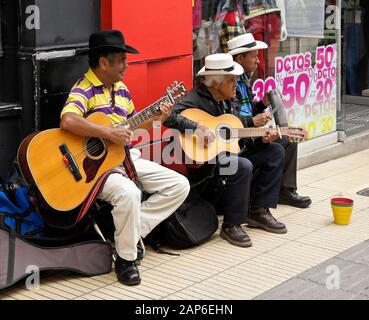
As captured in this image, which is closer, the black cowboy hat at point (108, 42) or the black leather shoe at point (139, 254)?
the black cowboy hat at point (108, 42)

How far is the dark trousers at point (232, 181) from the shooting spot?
545 cm

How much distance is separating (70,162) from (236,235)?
4.71 feet

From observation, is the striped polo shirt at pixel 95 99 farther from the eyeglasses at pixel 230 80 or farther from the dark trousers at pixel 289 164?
the dark trousers at pixel 289 164

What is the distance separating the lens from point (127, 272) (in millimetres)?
4742

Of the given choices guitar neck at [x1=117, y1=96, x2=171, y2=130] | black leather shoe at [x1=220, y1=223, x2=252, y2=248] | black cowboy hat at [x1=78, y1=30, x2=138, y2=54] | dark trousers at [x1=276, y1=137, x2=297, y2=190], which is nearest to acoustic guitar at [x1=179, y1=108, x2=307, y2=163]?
guitar neck at [x1=117, y1=96, x2=171, y2=130]

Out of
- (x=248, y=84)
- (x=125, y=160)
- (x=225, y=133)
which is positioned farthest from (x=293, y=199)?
(x=125, y=160)

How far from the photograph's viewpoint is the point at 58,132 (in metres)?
4.75

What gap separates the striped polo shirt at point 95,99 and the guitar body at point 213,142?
1.64ft

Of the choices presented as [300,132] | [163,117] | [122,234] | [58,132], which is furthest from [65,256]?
[300,132]

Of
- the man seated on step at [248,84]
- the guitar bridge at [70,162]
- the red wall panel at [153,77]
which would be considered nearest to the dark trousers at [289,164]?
the man seated on step at [248,84]

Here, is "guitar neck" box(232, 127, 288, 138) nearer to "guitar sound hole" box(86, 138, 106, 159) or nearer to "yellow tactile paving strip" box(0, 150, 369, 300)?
"yellow tactile paving strip" box(0, 150, 369, 300)
